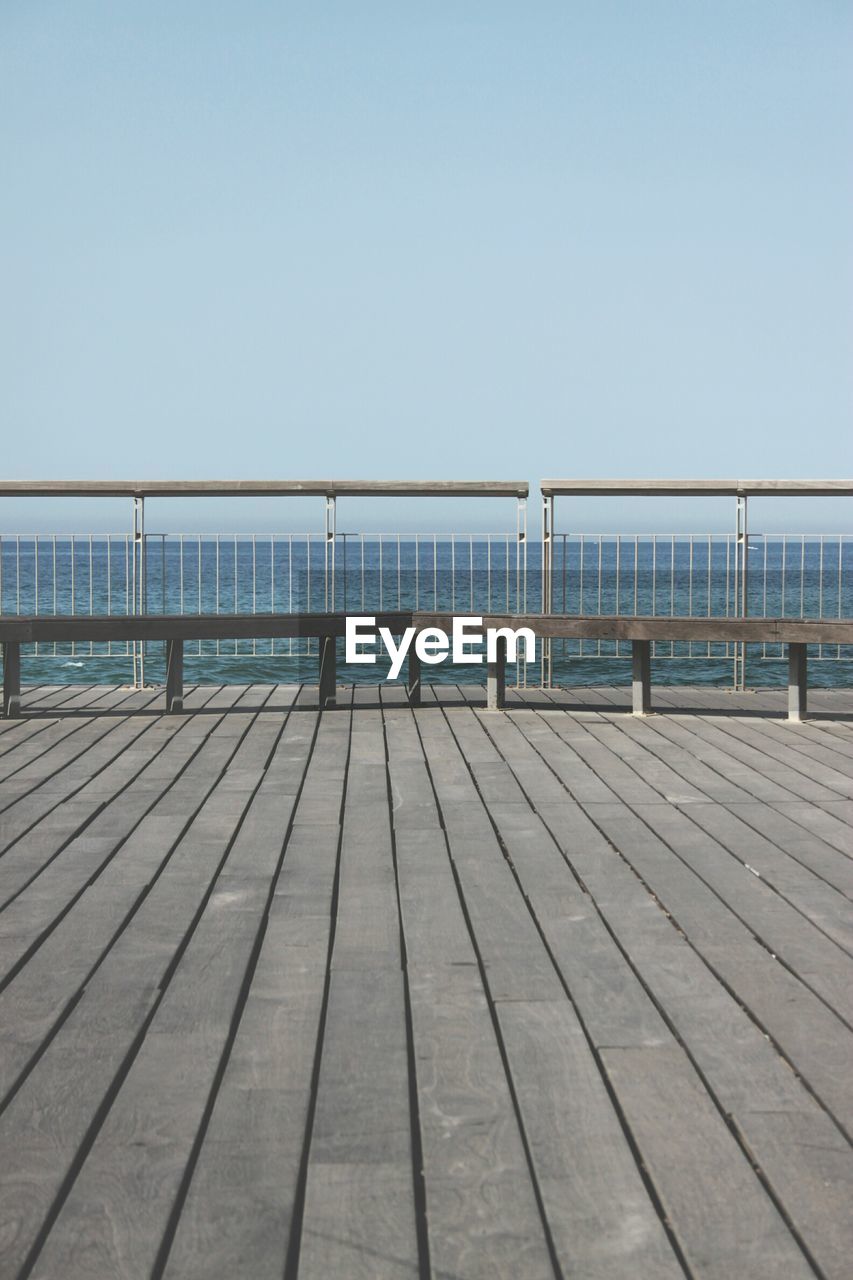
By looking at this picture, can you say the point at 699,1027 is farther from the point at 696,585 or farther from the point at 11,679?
the point at 696,585

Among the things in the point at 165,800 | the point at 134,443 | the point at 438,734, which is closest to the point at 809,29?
the point at 438,734

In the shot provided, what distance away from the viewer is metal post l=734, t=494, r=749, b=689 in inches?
267

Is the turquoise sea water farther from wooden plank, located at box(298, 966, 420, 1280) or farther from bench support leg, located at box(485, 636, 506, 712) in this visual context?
wooden plank, located at box(298, 966, 420, 1280)

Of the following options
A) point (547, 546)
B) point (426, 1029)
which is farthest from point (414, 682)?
point (426, 1029)

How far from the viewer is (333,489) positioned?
6758 mm

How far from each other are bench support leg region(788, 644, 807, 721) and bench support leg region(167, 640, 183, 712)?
3132 mm

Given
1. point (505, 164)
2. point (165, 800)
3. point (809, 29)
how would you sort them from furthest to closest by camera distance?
point (505, 164)
point (809, 29)
point (165, 800)

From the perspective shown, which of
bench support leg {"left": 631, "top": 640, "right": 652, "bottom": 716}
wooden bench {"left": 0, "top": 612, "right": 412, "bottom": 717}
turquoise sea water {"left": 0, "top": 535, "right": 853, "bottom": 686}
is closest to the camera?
wooden bench {"left": 0, "top": 612, "right": 412, "bottom": 717}

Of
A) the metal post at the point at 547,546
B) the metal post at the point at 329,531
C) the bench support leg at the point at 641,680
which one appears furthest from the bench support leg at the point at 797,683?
the metal post at the point at 329,531

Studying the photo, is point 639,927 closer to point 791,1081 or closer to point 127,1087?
point 791,1081

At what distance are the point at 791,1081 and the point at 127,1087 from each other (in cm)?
104

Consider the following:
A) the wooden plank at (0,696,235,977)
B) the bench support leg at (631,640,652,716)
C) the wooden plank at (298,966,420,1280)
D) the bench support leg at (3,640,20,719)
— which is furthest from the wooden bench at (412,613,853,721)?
the wooden plank at (298,966,420,1280)

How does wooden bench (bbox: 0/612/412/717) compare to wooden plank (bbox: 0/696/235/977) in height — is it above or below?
above

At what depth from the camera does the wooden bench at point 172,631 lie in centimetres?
579
